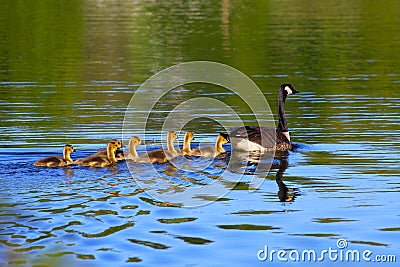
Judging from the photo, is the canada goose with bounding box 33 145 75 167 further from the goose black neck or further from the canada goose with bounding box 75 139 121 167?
the goose black neck

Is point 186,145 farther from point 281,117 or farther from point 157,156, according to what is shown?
point 281,117

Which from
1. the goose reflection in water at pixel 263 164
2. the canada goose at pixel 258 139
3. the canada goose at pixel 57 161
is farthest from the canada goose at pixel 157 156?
the canada goose at pixel 258 139

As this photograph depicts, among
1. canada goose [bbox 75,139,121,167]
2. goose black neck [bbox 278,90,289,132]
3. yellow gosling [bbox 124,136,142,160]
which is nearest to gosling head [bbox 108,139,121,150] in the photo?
canada goose [bbox 75,139,121,167]

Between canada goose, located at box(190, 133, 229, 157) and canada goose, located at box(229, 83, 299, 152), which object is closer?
canada goose, located at box(190, 133, 229, 157)

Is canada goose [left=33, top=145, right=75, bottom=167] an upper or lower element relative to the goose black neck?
lower

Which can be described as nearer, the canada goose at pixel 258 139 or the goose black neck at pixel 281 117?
the canada goose at pixel 258 139

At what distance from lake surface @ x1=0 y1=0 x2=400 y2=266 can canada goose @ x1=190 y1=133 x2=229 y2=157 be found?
0.86ft

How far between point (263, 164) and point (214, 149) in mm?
1037

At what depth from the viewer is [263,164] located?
16906mm

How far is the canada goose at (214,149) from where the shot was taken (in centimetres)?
1709

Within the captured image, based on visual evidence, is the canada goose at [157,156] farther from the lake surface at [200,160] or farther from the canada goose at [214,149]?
the canada goose at [214,149]

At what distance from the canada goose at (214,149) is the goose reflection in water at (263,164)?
28 cm

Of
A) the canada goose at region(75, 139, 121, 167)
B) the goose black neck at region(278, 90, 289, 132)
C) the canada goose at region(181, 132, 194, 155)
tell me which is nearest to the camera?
the canada goose at region(75, 139, 121, 167)

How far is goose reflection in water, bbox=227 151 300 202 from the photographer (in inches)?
586
